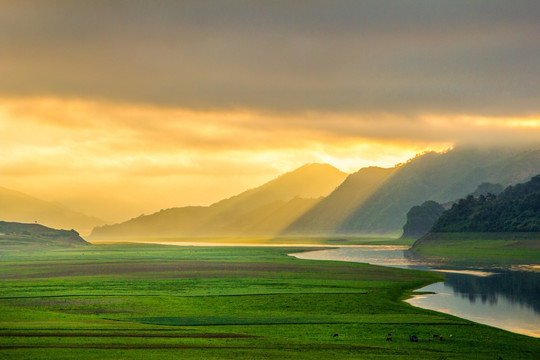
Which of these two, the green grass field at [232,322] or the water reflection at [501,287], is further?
the water reflection at [501,287]

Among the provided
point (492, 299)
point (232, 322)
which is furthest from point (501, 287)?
point (232, 322)

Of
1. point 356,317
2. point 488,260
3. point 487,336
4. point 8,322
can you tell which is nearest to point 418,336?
point 487,336

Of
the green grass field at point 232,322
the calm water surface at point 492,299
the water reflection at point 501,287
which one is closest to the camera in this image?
the green grass field at point 232,322

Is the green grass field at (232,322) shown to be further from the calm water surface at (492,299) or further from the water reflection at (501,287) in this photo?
the water reflection at (501,287)

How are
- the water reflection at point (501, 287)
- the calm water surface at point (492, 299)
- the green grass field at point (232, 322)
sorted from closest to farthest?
1. the green grass field at point (232, 322)
2. the calm water surface at point (492, 299)
3. the water reflection at point (501, 287)

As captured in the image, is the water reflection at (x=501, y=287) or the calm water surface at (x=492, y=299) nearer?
the calm water surface at (x=492, y=299)

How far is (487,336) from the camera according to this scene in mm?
61125

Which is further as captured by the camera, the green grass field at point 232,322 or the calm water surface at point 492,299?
the calm water surface at point 492,299

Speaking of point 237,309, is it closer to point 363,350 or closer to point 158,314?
point 158,314

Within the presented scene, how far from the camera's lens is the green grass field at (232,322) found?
51.4 metres

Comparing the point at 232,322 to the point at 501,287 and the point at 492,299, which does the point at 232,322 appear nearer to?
the point at 492,299

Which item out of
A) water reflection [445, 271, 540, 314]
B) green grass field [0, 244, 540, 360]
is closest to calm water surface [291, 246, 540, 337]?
water reflection [445, 271, 540, 314]

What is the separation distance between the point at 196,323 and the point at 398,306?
27287 mm

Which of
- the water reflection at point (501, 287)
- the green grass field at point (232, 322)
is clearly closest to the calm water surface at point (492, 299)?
the water reflection at point (501, 287)
